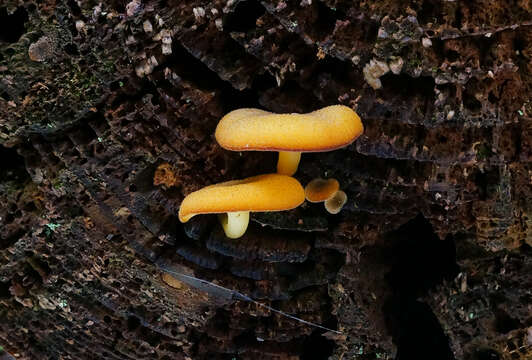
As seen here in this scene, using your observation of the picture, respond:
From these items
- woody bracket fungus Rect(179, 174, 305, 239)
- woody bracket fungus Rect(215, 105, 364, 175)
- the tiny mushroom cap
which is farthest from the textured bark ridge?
woody bracket fungus Rect(179, 174, 305, 239)

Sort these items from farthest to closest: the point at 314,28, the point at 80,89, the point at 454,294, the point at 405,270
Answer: the point at 405,270 < the point at 454,294 < the point at 80,89 < the point at 314,28

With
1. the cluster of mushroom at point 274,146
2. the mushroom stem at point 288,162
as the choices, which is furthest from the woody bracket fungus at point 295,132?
the mushroom stem at point 288,162

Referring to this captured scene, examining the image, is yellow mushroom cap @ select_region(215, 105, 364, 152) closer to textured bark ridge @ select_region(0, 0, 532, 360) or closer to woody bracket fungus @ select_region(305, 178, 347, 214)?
textured bark ridge @ select_region(0, 0, 532, 360)

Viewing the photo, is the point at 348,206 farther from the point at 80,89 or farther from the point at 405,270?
the point at 80,89

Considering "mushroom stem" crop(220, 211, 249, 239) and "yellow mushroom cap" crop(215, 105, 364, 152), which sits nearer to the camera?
"yellow mushroom cap" crop(215, 105, 364, 152)

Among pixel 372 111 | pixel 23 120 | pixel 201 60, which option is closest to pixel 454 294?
pixel 372 111
